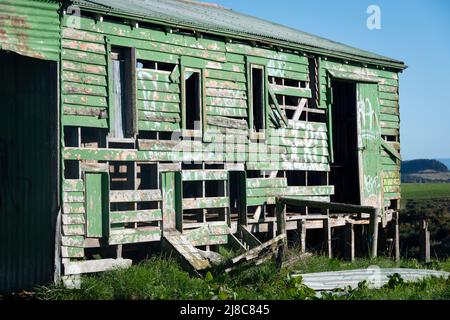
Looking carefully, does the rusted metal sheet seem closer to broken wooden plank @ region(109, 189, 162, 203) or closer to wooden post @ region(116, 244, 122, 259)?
broken wooden plank @ region(109, 189, 162, 203)

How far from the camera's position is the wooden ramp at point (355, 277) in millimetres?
13172

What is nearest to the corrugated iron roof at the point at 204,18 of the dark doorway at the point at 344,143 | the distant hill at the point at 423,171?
the dark doorway at the point at 344,143

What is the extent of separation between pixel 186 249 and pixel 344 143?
28.9ft

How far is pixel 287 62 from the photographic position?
1844 centimetres

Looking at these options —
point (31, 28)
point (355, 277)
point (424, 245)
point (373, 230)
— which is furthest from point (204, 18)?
point (424, 245)

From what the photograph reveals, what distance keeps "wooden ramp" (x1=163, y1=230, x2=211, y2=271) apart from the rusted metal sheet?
4.12 metres

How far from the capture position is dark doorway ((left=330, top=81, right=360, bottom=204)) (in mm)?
21175

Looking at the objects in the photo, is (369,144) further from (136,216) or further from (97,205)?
(97,205)

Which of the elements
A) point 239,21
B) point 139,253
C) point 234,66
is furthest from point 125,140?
point 239,21

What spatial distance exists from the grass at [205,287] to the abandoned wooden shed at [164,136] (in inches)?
27.4

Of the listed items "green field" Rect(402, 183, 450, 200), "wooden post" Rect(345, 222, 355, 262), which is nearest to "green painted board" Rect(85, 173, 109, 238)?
"wooden post" Rect(345, 222, 355, 262)

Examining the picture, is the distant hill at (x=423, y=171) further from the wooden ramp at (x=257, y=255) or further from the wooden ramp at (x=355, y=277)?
the wooden ramp at (x=257, y=255)

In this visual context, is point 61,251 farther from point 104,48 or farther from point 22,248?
point 104,48

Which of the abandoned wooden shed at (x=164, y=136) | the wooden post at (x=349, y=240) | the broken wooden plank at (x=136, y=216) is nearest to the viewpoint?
the abandoned wooden shed at (x=164, y=136)
